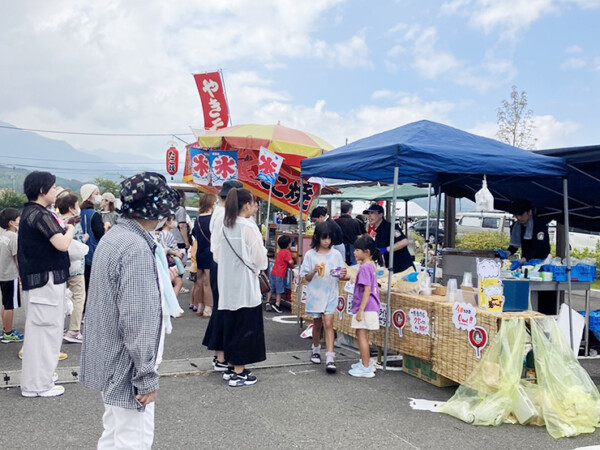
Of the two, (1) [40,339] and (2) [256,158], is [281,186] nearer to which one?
(2) [256,158]

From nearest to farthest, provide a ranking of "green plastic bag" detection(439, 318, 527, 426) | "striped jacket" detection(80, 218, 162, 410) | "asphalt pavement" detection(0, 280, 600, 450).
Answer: "striped jacket" detection(80, 218, 162, 410) < "asphalt pavement" detection(0, 280, 600, 450) < "green plastic bag" detection(439, 318, 527, 426)

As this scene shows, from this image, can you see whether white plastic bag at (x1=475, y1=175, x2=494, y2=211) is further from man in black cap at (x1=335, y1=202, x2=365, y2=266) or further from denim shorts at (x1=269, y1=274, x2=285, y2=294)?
denim shorts at (x1=269, y1=274, x2=285, y2=294)

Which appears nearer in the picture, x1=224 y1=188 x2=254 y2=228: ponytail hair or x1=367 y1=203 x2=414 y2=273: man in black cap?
x1=224 y1=188 x2=254 y2=228: ponytail hair

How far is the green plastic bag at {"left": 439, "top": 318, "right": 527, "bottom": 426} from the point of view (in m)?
4.16

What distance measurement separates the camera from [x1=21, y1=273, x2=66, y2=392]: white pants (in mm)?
4395

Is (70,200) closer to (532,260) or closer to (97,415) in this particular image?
(97,415)

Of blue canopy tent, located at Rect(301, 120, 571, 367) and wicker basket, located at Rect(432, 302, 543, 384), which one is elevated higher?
blue canopy tent, located at Rect(301, 120, 571, 367)

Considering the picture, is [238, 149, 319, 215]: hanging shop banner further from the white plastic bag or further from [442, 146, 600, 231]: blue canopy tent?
the white plastic bag

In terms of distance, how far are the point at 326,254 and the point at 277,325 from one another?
99.5 inches

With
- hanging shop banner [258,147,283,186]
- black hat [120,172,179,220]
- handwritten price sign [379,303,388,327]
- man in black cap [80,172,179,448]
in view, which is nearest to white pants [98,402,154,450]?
man in black cap [80,172,179,448]

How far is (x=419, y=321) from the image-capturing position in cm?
523

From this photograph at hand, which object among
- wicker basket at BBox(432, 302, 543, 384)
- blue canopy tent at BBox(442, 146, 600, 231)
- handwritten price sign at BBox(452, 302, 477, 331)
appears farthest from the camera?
blue canopy tent at BBox(442, 146, 600, 231)

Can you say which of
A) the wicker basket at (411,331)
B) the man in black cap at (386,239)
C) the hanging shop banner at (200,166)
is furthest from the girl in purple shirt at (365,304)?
the hanging shop banner at (200,166)

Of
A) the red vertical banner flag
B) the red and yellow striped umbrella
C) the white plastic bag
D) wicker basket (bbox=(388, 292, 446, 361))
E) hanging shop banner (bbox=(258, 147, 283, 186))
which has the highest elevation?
the red vertical banner flag
